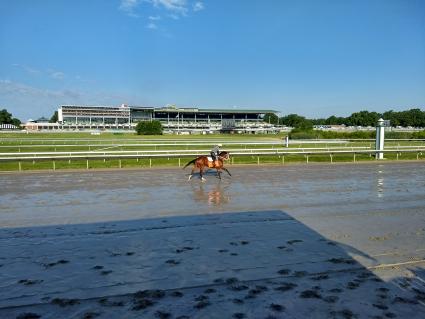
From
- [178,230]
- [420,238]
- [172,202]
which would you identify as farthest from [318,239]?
[172,202]

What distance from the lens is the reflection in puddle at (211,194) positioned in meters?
11.6

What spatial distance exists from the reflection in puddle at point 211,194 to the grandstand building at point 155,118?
10850 cm

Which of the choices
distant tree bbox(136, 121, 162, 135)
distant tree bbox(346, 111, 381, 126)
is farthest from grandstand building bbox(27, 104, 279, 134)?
distant tree bbox(136, 121, 162, 135)

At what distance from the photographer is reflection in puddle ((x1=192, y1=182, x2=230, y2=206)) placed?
457 inches

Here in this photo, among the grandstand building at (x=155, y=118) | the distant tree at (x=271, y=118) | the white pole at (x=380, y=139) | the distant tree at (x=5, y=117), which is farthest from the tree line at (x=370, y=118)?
the white pole at (x=380, y=139)

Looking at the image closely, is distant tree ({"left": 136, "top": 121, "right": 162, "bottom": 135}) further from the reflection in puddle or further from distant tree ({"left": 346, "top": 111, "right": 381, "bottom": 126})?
distant tree ({"left": 346, "top": 111, "right": 381, "bottom": 126})

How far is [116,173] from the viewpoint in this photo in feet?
64.3

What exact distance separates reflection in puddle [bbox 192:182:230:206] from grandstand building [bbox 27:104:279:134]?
108m

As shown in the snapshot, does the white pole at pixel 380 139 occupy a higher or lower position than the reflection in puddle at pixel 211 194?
higher

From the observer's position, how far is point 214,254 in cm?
660

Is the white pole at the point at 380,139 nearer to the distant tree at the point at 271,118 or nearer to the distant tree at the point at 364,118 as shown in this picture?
the distant tree at the point at 271,118

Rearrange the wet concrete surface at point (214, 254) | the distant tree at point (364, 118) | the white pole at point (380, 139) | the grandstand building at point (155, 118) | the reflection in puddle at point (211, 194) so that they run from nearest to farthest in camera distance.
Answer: the wet concrete surface at point (214, 254), the reflection in puddle at point (211, 194), the white pole at point (380, 139), the grandstand building at point (155, 118), the distant tree at point (364, 118)

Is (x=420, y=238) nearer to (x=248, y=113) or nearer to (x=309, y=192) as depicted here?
(x=309, y=192)

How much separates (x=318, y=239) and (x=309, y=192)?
19.6ft
